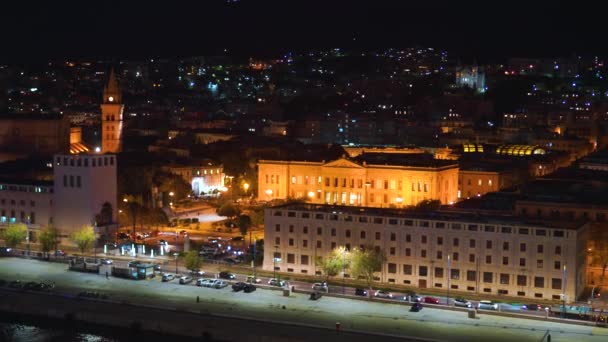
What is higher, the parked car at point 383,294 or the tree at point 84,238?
the tree at point 84,238

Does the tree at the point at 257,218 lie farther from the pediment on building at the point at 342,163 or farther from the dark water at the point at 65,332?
the dark water at the point at 65,332

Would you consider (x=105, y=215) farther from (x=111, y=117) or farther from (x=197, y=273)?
(x=111, y=117)

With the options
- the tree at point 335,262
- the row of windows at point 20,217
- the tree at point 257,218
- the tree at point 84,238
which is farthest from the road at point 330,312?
the tree at point 257,218

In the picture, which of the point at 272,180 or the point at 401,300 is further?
the point at 272,180

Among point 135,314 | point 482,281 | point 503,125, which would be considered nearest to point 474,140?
point 503,125

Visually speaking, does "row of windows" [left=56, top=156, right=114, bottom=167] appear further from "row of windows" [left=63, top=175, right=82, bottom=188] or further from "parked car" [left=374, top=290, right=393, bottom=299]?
"parked car" [left=374, top=290, right=393, bottom=299]

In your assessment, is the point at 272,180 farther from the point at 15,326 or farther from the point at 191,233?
the point at 15,326
